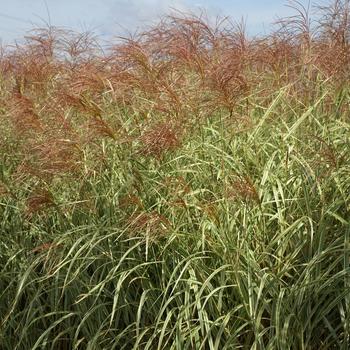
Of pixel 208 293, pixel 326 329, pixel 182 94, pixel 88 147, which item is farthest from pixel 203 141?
pixel 326 329

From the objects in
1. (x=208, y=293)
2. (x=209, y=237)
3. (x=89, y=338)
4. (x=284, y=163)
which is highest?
(x=284, y=163)

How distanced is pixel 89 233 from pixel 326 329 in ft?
3.71

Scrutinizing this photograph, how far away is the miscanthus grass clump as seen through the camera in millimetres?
3385

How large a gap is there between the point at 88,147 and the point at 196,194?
2.15 feet

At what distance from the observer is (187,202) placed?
369 centimetres

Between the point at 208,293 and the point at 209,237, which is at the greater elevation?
the point at 209,237

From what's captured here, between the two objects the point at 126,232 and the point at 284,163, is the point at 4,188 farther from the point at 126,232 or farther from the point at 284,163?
the point at 284,163

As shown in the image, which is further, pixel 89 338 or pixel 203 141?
pixel 203 141

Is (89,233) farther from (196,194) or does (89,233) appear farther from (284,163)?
(284,163)

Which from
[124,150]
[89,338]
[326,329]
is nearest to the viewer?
[326,329]

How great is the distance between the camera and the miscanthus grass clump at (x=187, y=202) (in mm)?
3385

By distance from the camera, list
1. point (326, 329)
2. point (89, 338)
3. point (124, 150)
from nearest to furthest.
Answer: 1. point (326, 329)
2. point (89, 338)
3. point (124, 150)

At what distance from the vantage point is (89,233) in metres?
3.71

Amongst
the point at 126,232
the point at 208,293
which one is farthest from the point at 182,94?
the point at 208,293
